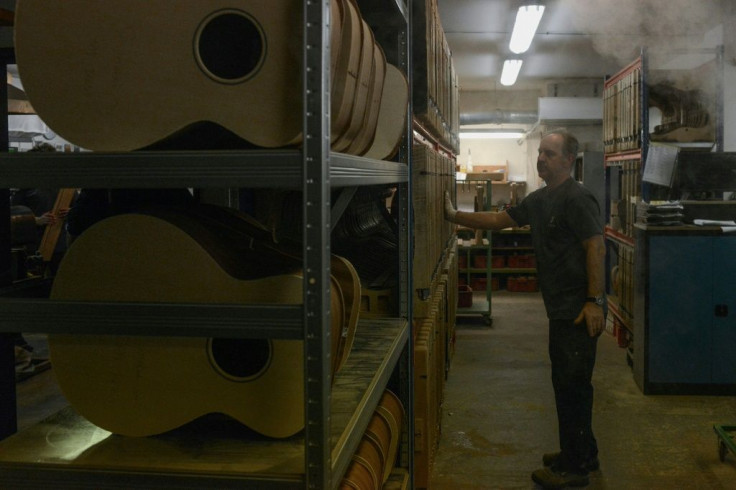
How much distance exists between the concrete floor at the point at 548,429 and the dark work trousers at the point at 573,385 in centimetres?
22

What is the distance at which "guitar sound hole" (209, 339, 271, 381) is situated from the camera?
65.6 inches

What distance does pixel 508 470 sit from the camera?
402 cm

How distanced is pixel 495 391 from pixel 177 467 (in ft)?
14.5

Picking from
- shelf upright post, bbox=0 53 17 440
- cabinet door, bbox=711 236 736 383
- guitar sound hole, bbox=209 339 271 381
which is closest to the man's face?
cabinet door, bbox=711 236 736 383

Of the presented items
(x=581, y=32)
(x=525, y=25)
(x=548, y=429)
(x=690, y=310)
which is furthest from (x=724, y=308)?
A: (x=581, y=32)

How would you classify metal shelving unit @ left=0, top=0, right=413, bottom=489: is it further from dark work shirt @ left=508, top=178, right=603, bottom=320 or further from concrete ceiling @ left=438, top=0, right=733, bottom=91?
concrete ceiling @ left=438, top=0, right=733, bottom=91

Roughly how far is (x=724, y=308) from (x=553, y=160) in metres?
2.22

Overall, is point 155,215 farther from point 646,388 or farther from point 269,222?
point 646,388

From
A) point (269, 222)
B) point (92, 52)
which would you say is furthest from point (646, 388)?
point (92, 52)

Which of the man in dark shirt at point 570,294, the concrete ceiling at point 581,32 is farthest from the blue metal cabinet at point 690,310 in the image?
the concrete ceiling at point 581,32

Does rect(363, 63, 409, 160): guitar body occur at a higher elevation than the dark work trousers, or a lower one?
higher

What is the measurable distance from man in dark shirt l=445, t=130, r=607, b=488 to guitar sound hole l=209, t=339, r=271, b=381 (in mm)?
2392

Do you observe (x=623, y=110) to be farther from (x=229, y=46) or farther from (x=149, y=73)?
(x=149, y=73)

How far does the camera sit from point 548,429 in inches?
184
